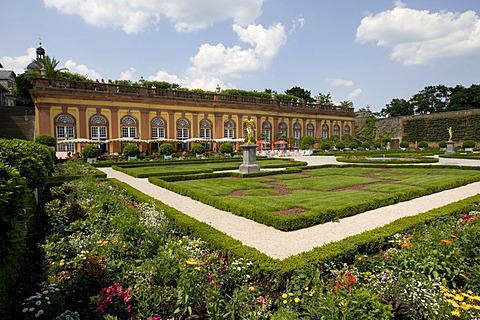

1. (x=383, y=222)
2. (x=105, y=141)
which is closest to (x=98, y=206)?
(x=383, y=222)

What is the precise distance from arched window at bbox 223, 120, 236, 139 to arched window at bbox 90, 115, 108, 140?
13.6 metres

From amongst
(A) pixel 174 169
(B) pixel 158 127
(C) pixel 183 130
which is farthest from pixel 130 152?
(C) pixel 183 130

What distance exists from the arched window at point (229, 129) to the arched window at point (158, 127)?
301 inches

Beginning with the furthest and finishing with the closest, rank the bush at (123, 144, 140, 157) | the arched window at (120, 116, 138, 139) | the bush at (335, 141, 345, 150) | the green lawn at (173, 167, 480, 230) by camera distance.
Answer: the bush at (335, 141, 345, 150), the arched window at (120, 116, 138, 139), the bush at (123, 144, 140, 157), the green lawn at (173, 167, 480, 230)

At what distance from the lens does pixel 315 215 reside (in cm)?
670

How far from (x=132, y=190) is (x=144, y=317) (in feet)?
24.1

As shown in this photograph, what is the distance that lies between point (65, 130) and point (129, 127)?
5827 millimetres

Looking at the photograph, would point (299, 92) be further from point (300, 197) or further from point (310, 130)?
point (300, 197)

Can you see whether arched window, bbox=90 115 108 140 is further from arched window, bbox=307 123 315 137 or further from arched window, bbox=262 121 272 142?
arched window, bbox=307 123 315 137

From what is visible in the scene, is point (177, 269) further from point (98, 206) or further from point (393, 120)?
point (393, 120)

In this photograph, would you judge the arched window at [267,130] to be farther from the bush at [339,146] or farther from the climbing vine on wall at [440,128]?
the climbing vine on wall at [440,128]

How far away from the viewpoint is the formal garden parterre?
3.13 meters

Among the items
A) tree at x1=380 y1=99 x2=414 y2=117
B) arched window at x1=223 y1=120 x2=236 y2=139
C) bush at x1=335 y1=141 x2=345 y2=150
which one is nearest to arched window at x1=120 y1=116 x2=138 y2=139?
arched window at x1=223 y1=120 x2=236 y2=139

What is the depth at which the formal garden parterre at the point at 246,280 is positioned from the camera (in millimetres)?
3127
